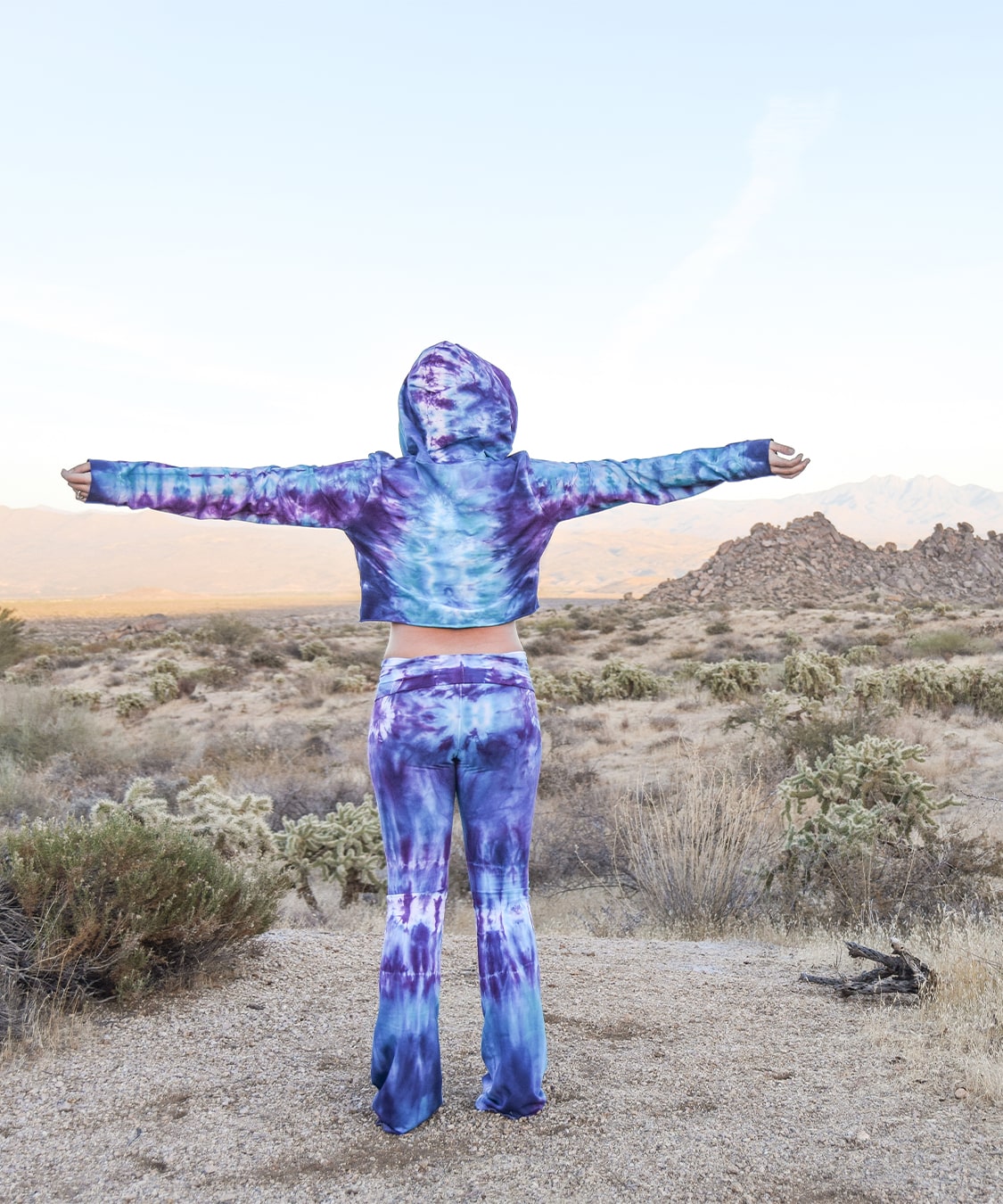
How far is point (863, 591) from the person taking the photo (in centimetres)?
5350

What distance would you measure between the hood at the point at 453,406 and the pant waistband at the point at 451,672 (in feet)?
2.08

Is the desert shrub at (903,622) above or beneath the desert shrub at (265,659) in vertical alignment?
above

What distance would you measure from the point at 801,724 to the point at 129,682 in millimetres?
17022

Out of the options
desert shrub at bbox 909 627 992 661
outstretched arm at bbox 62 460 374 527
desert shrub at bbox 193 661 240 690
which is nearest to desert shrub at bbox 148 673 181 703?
desert shrub at bbox 193 661 240 690

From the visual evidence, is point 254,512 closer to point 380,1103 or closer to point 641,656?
point 380,1103

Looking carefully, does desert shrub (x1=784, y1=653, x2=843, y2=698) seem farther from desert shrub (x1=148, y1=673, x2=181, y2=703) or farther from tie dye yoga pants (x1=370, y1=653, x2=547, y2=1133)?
tie dye yoga pants (x1=370, y1=653, x2=547, y2=1133)

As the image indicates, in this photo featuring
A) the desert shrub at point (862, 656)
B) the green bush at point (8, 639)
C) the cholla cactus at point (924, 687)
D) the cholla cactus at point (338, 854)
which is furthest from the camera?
the desert shrub at point (862, 656)

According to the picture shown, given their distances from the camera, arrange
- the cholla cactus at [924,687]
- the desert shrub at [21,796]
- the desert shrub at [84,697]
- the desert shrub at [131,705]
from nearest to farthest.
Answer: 1. the desert shrub at [21,796]
2. the cholla cactus at [924,687]
3. the desert shrub at [84,697]
4. the desert shrub at [131,705]

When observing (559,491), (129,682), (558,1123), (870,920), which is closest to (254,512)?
(559,491)

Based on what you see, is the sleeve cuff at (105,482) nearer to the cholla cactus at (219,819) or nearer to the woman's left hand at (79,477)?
the woman's left hand at (79,477)

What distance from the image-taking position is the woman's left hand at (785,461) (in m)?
3.16

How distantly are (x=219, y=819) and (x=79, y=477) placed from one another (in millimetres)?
5224

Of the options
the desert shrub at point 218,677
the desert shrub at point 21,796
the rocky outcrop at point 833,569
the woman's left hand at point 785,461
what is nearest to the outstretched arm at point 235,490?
the woman's left hand at point 785,461

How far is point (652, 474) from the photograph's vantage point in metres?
3.22
